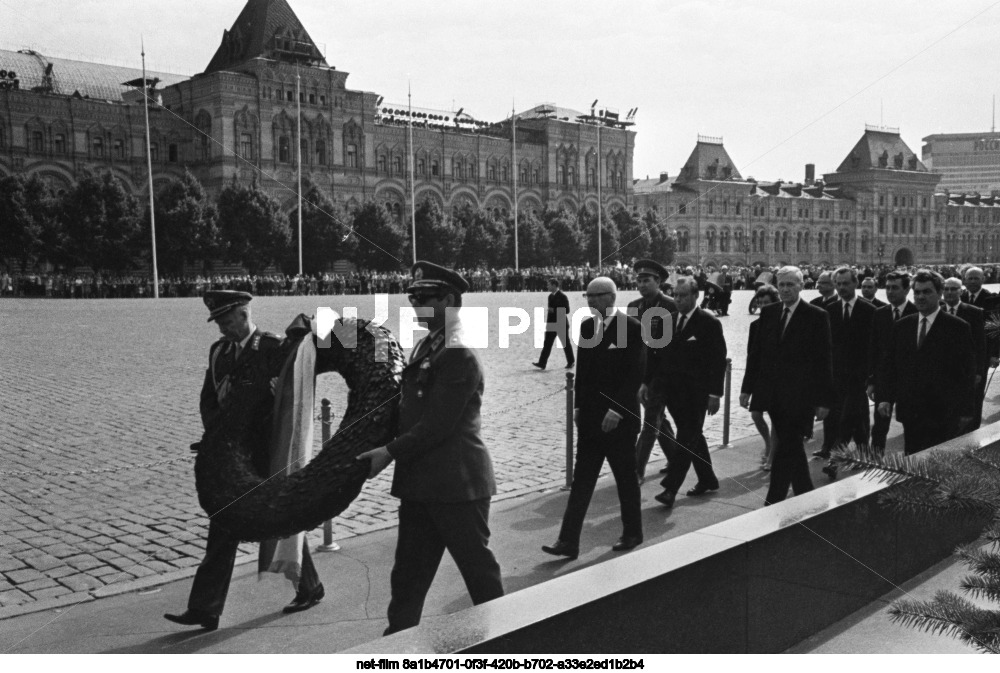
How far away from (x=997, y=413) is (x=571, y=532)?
814 centimetres

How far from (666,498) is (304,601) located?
3139 mm

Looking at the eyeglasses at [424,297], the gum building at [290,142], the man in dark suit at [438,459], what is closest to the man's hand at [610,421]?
the man in dark suit at [438,459]

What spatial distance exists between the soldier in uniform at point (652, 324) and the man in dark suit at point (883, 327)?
1.79m

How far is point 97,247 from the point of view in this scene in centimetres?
4434

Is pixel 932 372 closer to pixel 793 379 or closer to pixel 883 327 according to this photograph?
pixel 793 379

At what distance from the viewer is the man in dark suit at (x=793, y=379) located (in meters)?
6.21

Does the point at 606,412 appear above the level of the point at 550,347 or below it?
above

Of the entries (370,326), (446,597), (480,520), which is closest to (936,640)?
(480,520)

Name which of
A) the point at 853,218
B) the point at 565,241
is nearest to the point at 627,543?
the point at 565,241

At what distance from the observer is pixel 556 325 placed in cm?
1603

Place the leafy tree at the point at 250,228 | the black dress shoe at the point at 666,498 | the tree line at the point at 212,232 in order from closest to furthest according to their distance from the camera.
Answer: the black dress shoe at the point at 666,498 → the tree line at the point at 212,232 → the leafy tree at the point at 250,228

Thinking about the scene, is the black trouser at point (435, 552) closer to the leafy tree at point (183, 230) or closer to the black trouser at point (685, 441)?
the black trouser at point (685, 441)

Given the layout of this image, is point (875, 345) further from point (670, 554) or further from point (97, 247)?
point (97, 247)

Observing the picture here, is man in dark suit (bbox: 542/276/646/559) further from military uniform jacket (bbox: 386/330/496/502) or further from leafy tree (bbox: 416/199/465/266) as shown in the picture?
leafy tree (bbox: 416/199/465/266)
